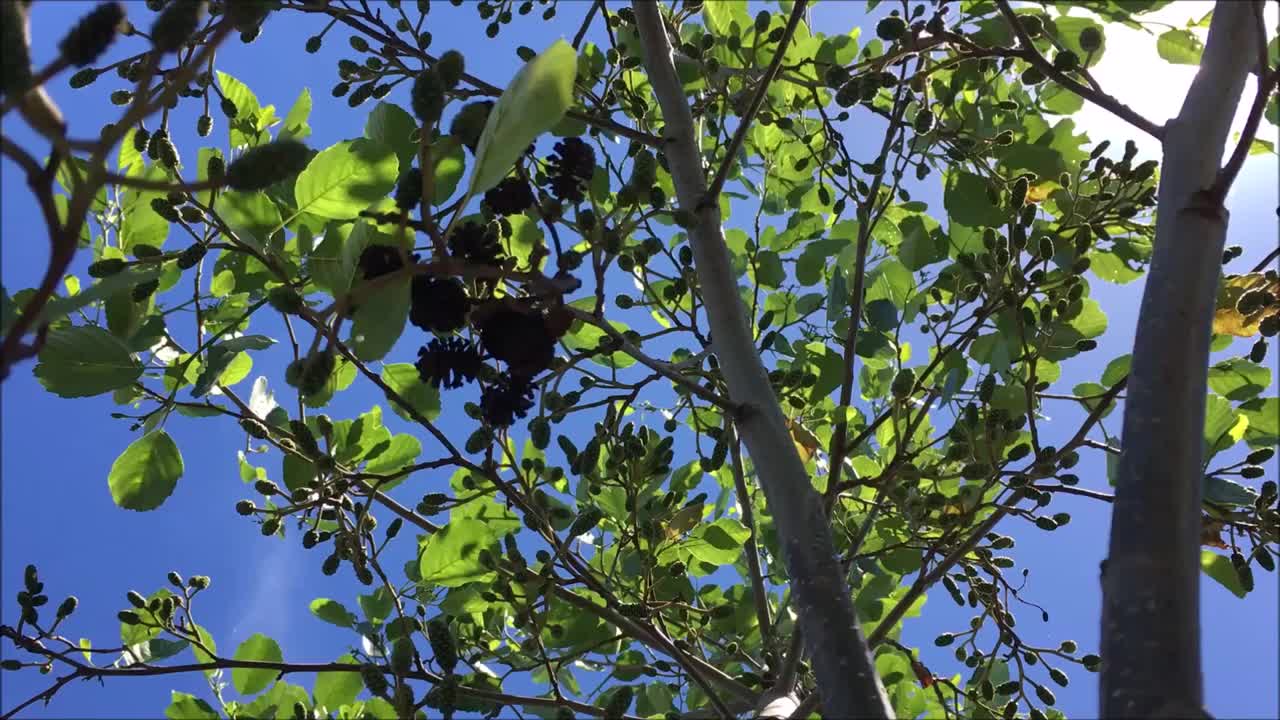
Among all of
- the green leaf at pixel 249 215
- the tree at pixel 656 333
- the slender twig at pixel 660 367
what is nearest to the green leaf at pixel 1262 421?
the tree at pixel 656 333

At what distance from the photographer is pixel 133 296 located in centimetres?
133

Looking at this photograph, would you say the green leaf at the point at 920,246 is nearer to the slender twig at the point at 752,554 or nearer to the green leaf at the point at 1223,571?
the slender twig at the point at 752,554

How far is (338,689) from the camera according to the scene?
1.75m

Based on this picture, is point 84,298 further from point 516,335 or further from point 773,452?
point 773,452

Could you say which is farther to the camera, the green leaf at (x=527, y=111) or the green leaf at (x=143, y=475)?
the green leaf at (x=143, y=475)

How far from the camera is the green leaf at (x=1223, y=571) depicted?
1.47 m

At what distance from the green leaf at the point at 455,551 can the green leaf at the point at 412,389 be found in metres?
0.18

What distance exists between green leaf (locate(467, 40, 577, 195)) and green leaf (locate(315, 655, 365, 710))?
1.29 metres

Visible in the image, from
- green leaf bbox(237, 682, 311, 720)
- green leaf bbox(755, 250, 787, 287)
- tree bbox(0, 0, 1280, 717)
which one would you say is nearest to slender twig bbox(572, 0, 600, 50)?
tree bbox(0, 0, 1280, 717)

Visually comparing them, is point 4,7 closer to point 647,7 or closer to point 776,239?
point 647,7

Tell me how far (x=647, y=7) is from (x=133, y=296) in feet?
2.84

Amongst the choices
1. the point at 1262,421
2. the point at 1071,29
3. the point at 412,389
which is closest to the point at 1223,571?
the point at 1262,421

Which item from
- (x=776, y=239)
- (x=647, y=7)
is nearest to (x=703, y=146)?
(x=776, y=239)

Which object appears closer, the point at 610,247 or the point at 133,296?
the point at 610,247
